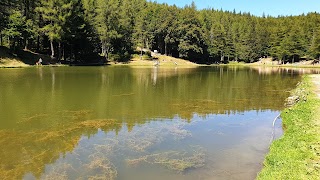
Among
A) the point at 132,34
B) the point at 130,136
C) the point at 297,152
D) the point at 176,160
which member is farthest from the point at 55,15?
the point at 297,152

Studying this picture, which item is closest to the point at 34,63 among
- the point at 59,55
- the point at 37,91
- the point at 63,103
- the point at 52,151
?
the point at 59,55

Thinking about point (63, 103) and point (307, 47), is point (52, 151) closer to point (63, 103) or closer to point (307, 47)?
point (63, 103)

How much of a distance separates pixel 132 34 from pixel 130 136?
87.5m

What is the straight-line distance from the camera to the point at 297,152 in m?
11.6

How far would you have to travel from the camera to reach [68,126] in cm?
1669

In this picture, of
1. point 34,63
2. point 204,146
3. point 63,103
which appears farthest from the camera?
point 34,63

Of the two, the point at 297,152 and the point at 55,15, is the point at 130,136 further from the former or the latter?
the point at 55,15

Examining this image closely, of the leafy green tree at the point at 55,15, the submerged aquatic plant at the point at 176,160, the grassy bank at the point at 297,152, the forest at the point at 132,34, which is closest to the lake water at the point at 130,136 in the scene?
the submerged aquatic plant at the point at 176,160

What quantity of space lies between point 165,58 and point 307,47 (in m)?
62.0

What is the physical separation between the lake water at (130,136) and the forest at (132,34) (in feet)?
144

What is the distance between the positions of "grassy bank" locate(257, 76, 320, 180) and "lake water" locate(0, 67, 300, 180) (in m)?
0.76

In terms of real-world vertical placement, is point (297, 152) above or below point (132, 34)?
below

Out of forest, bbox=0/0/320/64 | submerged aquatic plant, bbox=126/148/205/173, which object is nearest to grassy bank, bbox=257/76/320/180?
submerged aquatic plant, bbox=126/148/205/173

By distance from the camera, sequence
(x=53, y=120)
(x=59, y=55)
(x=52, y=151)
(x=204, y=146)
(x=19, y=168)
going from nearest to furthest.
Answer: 1. (x=19, y=168)
2. (x=52, y=151)
3. (x=204, y=146)
4. (x=53, y=120)
5. (x=59, y=55)
